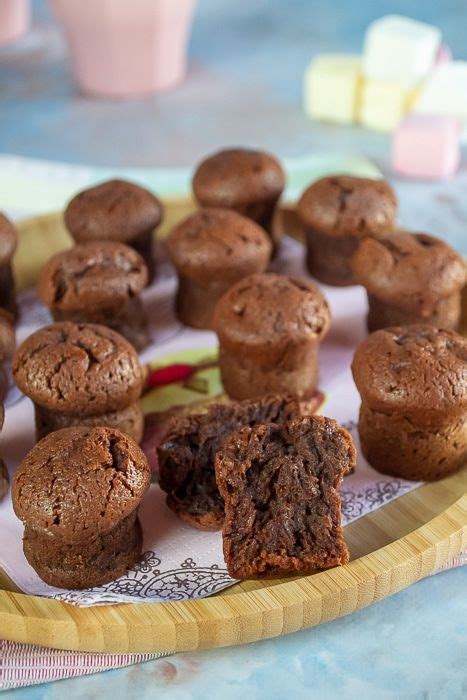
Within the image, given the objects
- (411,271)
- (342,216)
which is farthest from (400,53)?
(411,271)

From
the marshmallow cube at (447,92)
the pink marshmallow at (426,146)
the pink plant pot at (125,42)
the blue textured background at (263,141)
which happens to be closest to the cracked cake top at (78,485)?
the blue textured background at (263,141)

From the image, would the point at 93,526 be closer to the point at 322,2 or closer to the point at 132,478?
the point at 132,478

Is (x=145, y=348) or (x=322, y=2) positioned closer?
(x=145, y=348)

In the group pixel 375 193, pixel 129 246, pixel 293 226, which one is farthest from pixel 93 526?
pixel 293 226

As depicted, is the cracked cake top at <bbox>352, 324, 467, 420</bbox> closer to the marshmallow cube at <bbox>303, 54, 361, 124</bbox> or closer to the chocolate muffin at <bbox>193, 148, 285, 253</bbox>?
the chocolate muffin at <bbox>193, 148, 285, 253</bbox>

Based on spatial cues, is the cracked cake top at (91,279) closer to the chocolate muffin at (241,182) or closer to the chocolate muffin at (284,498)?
the chocolate muffin at (241,182)

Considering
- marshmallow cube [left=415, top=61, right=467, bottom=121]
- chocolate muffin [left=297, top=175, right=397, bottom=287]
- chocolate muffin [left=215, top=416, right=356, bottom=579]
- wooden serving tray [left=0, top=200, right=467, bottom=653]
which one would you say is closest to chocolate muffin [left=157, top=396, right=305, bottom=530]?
chocolate muffin [left=215, top=416, right=356, bottom=579]
